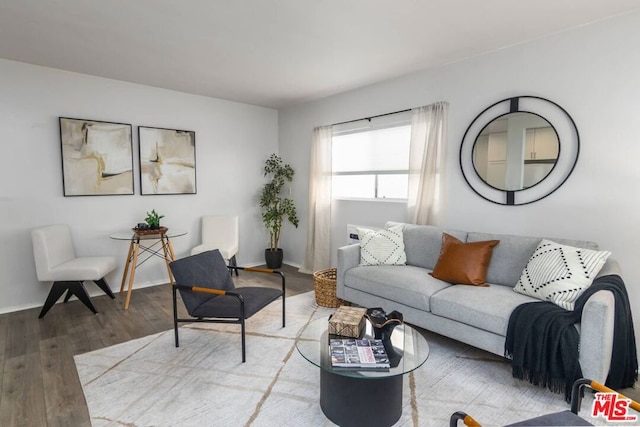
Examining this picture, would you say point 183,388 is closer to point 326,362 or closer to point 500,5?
point 326,362

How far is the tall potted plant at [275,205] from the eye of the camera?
5.16m

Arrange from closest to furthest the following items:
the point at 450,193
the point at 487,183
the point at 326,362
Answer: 1. the point at 326,362
2. the point at 487,183
3. the point at 450,193

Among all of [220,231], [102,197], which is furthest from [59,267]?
[220,231]

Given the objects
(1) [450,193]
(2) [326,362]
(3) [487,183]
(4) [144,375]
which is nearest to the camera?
(2) [326,362]

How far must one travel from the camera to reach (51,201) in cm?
367

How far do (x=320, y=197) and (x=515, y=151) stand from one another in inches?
99.0

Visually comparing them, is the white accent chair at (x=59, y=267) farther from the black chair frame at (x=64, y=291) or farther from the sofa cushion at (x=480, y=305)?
the sofa cushion at (x=480, y=305)

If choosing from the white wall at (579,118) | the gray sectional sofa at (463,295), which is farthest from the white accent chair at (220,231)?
the white wall at (579,118)

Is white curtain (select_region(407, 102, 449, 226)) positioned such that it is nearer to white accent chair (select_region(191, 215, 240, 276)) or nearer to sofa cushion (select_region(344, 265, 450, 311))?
sofa cushion (select_region(344, 265, 450, 311))

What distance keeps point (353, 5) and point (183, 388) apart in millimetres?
2744

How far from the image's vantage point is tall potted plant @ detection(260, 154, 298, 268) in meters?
5.16

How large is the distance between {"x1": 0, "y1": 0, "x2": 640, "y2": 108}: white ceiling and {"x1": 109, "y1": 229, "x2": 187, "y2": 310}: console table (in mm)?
1775

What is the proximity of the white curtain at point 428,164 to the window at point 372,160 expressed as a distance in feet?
0.77

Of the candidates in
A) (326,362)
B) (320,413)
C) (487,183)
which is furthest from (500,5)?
(320,413)
